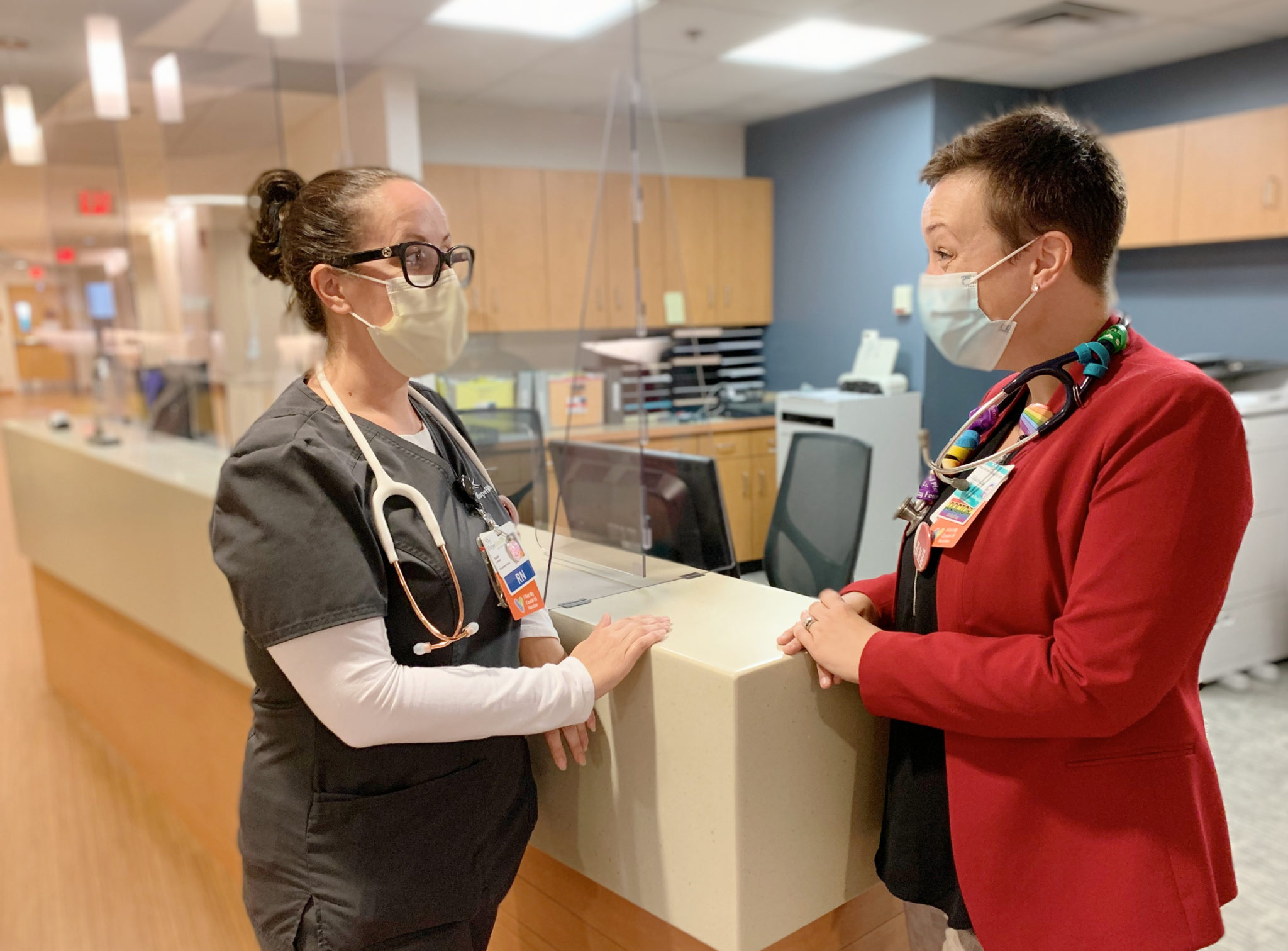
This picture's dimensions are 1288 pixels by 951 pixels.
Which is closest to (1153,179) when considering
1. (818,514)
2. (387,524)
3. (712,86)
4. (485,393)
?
(712,86)

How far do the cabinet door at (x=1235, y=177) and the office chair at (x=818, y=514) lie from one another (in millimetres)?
2717

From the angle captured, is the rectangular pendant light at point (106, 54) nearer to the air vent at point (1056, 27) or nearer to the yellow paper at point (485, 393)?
the yellow paper at point (485, 393)

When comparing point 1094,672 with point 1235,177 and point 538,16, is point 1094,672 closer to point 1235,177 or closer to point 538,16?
point 538,16

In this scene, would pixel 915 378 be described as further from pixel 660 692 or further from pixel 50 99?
pixel 50 99

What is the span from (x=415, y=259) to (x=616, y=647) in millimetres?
553

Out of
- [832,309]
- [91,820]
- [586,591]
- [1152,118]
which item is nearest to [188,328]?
[91,820]

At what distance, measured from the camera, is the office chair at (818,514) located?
2613 millimetres

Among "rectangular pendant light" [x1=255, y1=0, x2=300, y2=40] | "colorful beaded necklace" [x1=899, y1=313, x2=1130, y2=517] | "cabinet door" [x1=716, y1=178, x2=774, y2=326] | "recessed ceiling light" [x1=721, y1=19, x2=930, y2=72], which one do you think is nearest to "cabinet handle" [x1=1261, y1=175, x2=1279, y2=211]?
"recessed ceiling light" [x1=721, y1=19, x2=930, y2=72]

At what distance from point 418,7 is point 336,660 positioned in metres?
3.35

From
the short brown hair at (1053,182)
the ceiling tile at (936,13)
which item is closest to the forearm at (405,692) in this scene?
the short brown hair at (1053,182)

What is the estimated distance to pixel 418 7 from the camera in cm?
358

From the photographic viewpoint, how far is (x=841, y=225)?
5.39m

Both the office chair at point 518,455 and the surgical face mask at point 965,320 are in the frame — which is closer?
the surgical face mask at point 965,320

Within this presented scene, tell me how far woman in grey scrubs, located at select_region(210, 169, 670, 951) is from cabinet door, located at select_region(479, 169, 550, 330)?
356cm
